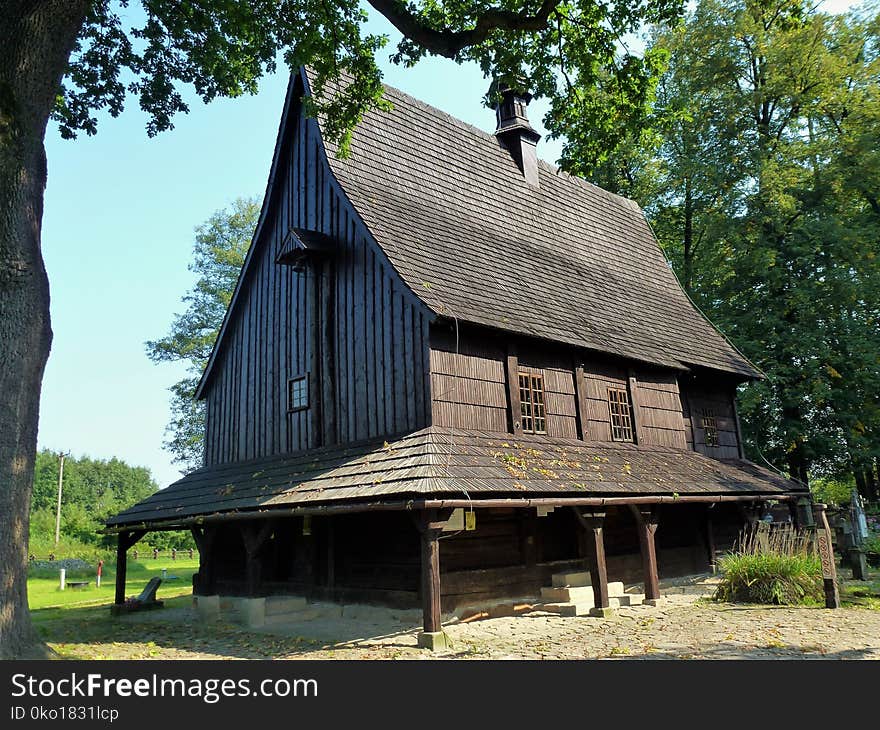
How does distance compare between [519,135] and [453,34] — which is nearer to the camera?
[453,34]

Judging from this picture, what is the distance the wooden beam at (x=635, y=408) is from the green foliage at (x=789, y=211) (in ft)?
27.3

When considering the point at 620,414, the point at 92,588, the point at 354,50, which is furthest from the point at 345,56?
the point at 92,588

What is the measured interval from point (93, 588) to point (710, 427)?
23.4 metres

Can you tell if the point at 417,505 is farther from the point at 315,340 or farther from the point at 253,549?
the point at 315,340

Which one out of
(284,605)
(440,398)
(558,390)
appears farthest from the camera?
(558,390)

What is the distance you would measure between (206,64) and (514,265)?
715cm

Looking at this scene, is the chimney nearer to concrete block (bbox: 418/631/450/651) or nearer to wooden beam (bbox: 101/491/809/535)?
wooden beam (bbox: 101/491/809/535)

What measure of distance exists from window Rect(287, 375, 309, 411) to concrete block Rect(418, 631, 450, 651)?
6238mm

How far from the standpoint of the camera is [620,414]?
50.9 ft

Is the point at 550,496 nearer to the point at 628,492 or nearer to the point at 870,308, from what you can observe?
the point at 628,492

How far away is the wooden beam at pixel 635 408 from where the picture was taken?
51.8ft
